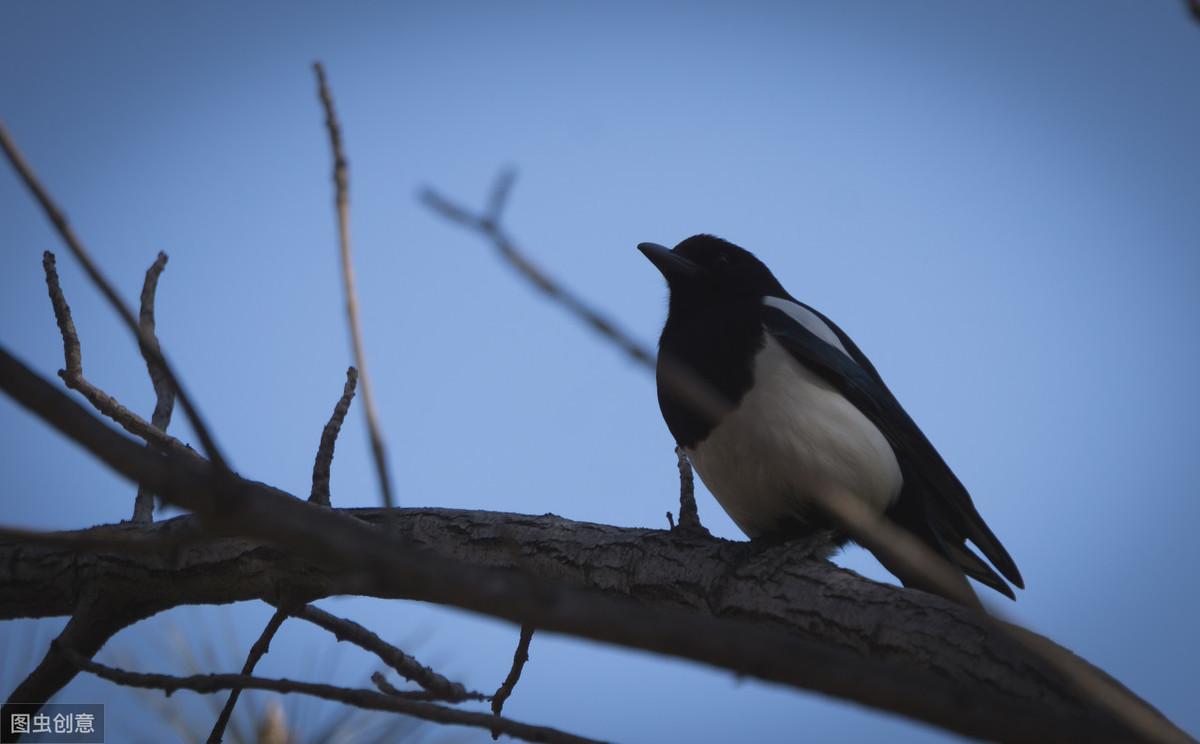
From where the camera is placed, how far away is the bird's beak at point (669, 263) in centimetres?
375

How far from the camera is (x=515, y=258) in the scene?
1184 millimetres

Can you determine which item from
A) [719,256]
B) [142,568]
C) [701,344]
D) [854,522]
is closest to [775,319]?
[701,344]

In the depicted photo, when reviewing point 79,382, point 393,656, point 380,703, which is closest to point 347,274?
point 380,703

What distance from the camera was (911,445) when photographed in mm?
3203

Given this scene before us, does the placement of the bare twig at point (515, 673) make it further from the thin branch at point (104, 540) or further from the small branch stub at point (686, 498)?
the thin branch at point (104, 540)

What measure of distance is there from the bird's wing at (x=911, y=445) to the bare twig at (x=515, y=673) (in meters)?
1.33

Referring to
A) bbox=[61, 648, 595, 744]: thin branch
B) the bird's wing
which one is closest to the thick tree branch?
bbox=[61, 648, 595, 744]: thin branch

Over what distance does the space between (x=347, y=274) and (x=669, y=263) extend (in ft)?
8.87

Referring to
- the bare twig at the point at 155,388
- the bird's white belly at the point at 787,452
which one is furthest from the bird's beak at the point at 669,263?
the bare twig at the point at 155,388

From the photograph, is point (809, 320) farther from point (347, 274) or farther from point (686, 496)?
point (347, 274)

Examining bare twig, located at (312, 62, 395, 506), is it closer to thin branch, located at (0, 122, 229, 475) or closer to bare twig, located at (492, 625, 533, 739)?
thin branch, located at (0, 122, 229, 475)

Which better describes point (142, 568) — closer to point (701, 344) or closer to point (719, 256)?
point (701, 344)

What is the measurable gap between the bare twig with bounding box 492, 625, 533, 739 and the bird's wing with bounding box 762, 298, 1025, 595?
1334mm

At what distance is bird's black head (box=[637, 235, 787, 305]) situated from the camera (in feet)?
12.2
